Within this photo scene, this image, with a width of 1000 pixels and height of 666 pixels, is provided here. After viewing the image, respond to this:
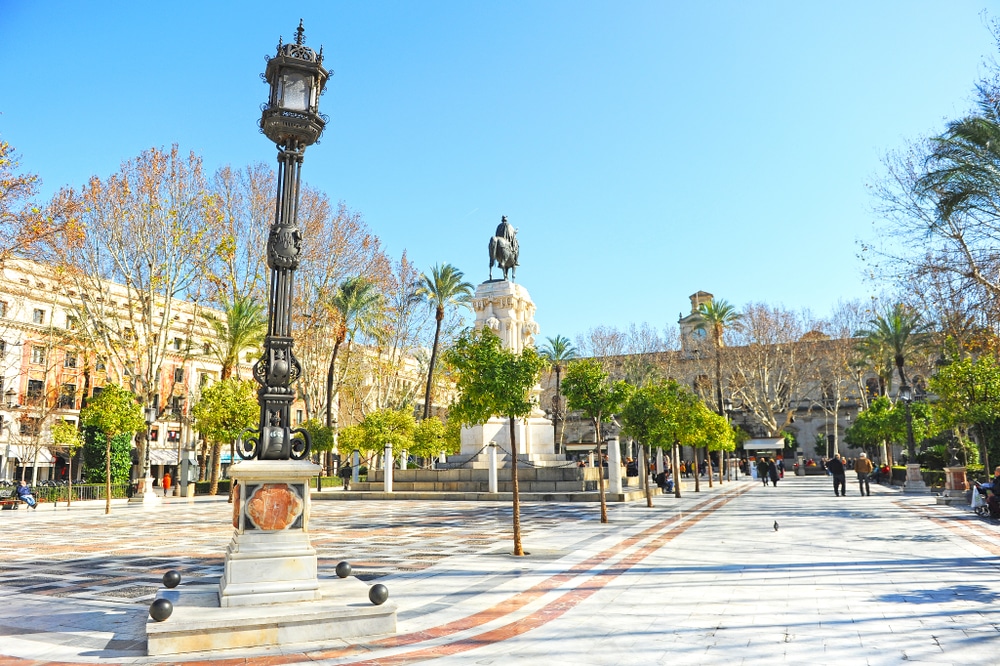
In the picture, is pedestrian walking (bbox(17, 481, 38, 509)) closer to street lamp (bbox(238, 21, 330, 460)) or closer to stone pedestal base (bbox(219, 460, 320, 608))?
street lamp (bbox(238, 21, 330, 460))

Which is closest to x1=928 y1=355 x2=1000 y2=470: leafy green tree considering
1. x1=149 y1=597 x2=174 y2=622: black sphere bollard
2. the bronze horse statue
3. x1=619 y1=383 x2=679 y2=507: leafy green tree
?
x1=619 y1=383 x2=679 y2=507: leafy green tree

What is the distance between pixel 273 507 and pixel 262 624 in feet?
3.73

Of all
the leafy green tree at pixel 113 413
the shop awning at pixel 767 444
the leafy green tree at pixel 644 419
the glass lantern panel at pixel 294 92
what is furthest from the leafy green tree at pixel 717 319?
the glass lantern panel at pixel 294 92

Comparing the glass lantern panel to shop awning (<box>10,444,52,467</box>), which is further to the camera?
shop awning (<box>10,444,52,467</box>)

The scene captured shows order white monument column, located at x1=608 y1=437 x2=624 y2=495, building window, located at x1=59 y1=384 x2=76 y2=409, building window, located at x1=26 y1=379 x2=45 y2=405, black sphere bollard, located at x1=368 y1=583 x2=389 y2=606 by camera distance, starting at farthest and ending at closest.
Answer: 1. building window, located at x1=59 y1=384 x2=76 y2=409
2. building window, located at x1=26 y1=379 x2=45 y2=405
3. white monument column, located at x1=608 y1=437 x2=624 y2=495
4. black sphere bollard, located at x1=368 y1=583 x2=389 y2=606

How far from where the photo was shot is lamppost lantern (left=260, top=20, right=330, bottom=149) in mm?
7500

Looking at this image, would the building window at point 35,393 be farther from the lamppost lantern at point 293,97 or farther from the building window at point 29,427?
the lamppost lantern at point 293,97

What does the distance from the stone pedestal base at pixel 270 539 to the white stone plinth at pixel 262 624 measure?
14 centimetres

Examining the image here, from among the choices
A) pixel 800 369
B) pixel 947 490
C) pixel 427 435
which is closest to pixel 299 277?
pixel 427 435

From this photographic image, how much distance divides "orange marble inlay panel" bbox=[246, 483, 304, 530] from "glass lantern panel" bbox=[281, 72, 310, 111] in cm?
412

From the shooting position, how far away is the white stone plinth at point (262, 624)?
555cm

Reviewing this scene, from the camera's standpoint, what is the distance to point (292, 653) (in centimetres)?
556

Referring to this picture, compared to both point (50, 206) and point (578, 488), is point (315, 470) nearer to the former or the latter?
point (578, 488)

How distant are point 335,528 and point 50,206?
660 inches
